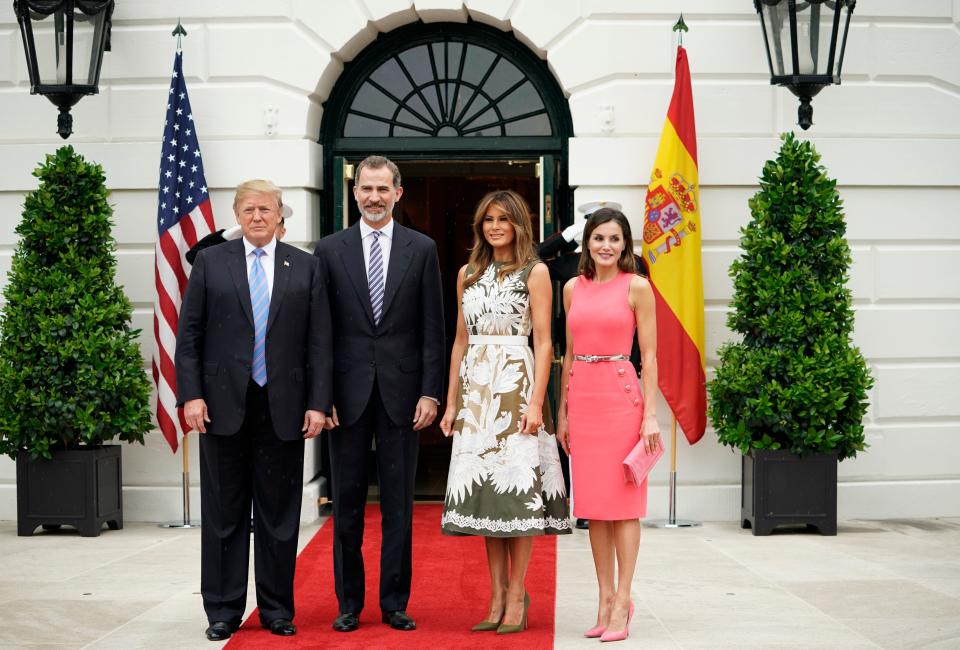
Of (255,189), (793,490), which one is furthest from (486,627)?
(793,490)

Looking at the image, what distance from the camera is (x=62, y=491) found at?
823 centimetres

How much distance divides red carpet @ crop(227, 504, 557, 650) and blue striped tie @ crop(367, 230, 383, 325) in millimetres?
1375

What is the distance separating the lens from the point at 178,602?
6141 mm

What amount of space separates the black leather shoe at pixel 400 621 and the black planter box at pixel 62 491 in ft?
11.2

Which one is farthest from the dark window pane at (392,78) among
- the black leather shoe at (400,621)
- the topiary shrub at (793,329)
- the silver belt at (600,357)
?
the black leather shoe at (400,621)

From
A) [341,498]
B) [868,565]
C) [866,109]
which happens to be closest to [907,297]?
[866,109]

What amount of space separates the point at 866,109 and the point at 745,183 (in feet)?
3.38

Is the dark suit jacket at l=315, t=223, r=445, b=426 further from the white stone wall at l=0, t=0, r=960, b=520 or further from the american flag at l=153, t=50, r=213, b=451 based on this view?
the white stone wall at l=0, t=0, r=960, b=520

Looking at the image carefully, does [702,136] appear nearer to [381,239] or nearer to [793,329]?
[793,329]

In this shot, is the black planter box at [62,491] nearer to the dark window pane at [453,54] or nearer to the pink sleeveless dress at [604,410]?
the dark window pane at [453,54]

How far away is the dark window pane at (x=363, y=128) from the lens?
367 inches

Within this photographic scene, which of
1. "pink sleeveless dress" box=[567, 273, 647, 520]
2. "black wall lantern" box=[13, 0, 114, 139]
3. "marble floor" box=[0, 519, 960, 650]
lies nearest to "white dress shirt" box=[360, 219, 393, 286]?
"pink sleeveless dress" box=[567, 273, 647, 520]

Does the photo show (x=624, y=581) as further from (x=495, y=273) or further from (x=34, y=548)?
(x=34, y=548)

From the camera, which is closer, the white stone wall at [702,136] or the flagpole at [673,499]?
the flagpole at [673,499]
